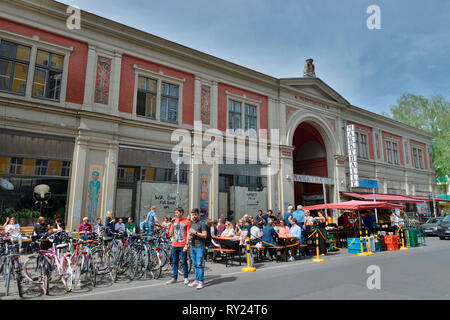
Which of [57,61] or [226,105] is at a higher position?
[57,61]

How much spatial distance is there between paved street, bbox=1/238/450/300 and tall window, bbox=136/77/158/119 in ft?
32.2

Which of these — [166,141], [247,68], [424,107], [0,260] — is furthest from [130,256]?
[424,107]

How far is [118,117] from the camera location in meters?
15.1

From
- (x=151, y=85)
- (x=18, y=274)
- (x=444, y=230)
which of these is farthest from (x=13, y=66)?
(x=444, y=230)

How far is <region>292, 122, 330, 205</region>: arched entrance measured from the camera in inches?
1027

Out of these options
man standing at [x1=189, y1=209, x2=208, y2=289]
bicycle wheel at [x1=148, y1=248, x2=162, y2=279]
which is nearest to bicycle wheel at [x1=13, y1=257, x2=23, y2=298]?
bicycle wheel at [x1=148, y1=248, x2=162, y2=279]

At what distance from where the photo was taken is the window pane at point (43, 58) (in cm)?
1374

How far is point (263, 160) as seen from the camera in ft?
68.2

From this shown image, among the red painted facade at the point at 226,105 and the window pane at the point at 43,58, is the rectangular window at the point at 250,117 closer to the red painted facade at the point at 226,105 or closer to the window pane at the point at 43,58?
the red painted facade at the point at 226,105

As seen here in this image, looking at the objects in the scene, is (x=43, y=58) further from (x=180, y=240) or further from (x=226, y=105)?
(x=180, y=240)

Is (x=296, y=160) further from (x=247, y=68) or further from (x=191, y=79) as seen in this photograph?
(x=191, y=79)

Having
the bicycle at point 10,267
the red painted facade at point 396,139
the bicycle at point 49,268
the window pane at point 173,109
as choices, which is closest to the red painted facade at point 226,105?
the window pane at point 173,109

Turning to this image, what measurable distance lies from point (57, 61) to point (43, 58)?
573mm

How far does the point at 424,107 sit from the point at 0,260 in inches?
1712
